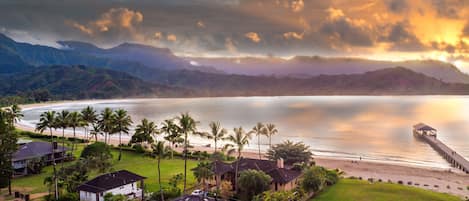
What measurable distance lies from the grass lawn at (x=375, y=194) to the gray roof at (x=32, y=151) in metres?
36.0

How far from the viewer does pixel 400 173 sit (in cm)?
5266

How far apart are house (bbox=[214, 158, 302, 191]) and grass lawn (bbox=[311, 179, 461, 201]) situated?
124 inches

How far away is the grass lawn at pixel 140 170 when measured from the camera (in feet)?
127

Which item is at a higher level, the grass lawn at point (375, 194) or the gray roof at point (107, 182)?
the gray roof at point (107, 182)

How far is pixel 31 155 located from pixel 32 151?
4.67 feet

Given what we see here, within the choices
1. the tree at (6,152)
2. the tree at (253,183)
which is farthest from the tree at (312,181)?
the tree at (6,152)

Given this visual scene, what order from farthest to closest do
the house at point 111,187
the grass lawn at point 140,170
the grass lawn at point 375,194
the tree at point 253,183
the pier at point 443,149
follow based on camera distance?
the pier at point 443,149 → the grass lawn at point 140,170 → the grass lawn at point 375,194 → the tree at point 253,183 → the house at point 111,187

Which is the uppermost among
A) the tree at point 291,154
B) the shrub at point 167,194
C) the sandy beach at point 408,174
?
the tree at point 291,154

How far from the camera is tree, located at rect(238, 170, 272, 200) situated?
33.5 meters

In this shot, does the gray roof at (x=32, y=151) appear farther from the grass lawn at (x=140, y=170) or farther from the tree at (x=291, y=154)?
the tree at (x=291, y=154)

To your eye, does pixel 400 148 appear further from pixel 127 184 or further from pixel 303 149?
pixel 127 184

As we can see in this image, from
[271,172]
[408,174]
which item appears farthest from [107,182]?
[408,174]

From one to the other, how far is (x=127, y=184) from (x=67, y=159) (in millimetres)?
23490

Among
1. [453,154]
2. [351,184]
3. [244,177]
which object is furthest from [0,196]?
[453,154]
